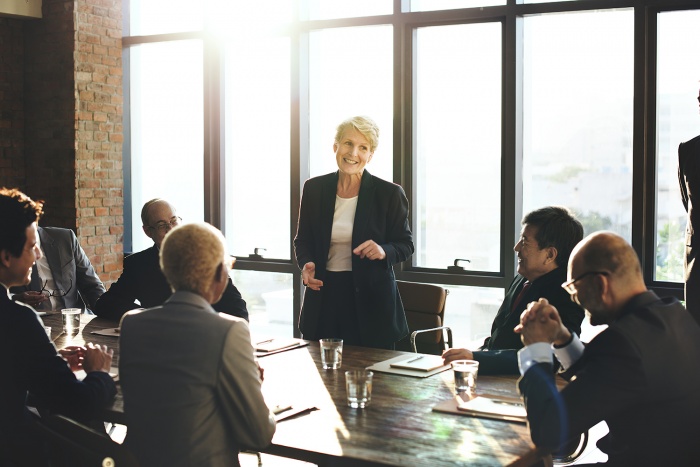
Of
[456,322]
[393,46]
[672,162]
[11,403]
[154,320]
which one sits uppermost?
[393,46]

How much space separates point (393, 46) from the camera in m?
5.96

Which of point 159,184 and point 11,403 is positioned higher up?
point 159,184

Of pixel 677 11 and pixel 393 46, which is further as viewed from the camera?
pixel 393 46

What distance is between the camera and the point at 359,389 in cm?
250

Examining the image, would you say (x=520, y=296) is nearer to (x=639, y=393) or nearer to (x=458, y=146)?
(x=639, y=393)

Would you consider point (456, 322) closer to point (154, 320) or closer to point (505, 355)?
point (505, 355)

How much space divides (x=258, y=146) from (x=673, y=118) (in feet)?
10.3

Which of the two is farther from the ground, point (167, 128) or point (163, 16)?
point (163, 16)

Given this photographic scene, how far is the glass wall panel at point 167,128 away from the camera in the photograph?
6.95m

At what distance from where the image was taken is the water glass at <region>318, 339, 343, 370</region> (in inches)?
119

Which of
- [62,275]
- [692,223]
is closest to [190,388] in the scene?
[692,223]

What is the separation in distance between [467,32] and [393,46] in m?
0.54

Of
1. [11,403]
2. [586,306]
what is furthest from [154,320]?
[586,306]

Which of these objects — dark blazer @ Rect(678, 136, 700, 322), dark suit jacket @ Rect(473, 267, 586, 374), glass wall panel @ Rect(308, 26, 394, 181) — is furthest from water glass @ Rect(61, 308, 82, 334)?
glass wall panel @ Rect(308, 26, 394, 181)
